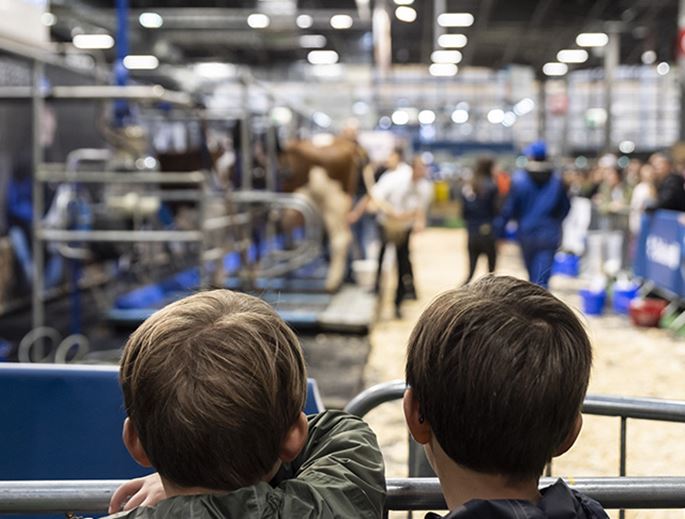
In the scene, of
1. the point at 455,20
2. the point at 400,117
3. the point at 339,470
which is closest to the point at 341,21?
the point at 455,20

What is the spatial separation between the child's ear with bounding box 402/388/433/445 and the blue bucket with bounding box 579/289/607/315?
918 cm

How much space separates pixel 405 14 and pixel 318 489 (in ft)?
69.3

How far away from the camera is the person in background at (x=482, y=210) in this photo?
941 cm

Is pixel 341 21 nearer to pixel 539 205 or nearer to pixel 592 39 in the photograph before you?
pixel 592 39

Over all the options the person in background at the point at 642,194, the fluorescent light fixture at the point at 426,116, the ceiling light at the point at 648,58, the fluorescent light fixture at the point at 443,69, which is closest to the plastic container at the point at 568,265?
the person in background at the point at 642,194

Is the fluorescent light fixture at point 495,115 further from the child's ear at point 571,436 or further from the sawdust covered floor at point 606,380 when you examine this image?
the child's ear at point 571,436

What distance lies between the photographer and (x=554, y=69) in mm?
31797

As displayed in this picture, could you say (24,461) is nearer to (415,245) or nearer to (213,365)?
(213,365)

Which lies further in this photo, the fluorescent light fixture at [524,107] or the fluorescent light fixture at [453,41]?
the fluorescent light fixture at [524,107]

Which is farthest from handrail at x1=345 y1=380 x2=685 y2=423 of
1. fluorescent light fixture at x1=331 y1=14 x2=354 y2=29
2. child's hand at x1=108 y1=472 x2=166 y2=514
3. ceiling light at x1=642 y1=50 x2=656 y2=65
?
ceiling light at x1=642 y1=50 x2=656 y2=65

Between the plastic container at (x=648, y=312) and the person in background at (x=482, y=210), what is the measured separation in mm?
1554

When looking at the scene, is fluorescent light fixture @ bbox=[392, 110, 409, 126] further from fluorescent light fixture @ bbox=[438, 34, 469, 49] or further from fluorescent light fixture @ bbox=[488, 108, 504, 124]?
fluorescent light fixture @ bbox=[438, 34, 469, 49]

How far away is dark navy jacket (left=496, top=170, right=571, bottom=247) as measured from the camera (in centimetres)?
832

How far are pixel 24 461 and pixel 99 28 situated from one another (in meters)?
19.9
